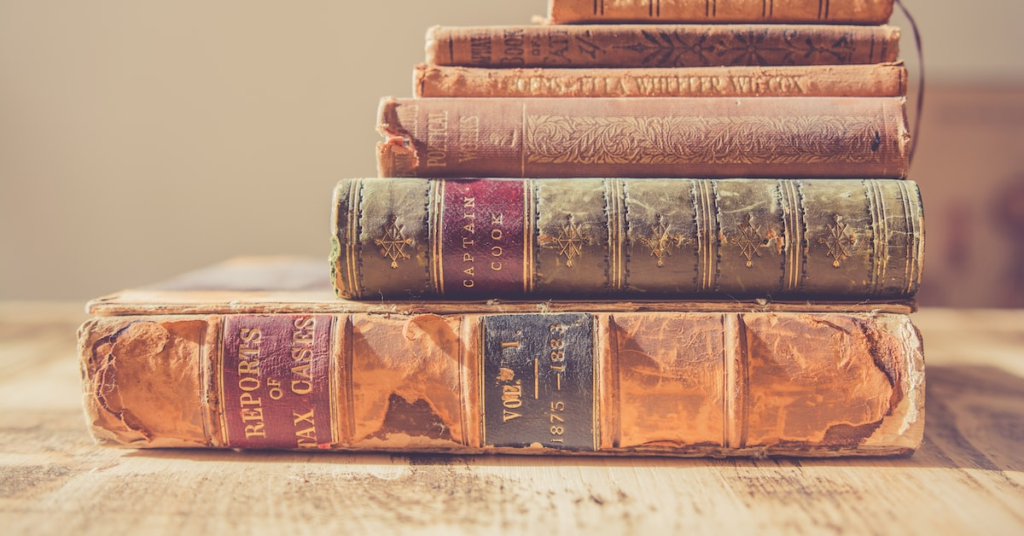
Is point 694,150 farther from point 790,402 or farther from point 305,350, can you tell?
point 305,350

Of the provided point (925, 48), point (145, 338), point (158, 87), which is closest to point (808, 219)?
point (145, 338)

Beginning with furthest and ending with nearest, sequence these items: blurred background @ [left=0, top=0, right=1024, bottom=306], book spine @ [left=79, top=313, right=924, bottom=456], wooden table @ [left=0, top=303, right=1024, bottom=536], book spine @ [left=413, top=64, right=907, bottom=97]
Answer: blurred background @ [left=0, top=0, right=1024, bottom=306], book spine @ [left=413, top=64, right=907, bottom=97], book spine @ [left=79, top=313, right=924, bottom=456], wooden table @ [left=0, top=303, right=1024, bottom=536]

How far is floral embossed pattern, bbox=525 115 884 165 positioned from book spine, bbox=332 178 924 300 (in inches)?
2.0

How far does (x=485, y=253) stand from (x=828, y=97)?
48 cm

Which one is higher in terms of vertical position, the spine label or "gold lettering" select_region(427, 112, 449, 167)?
"gold lettering" select_region(427, 112, 449, 167)

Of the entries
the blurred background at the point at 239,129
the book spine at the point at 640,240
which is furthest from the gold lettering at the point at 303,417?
the blurred background at the point at 239,129

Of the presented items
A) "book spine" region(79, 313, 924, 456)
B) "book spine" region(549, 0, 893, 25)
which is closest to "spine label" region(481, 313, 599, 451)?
"book spine" region(79, 313, 924, 456)

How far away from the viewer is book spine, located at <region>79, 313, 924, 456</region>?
77cm

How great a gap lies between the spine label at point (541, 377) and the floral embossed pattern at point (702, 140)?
0.68 feet

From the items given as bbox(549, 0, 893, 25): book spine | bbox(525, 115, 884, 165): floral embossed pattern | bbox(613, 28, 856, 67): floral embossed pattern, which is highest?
bbox(549, 0, 893, 25): book spine

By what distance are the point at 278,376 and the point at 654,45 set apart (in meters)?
0.63

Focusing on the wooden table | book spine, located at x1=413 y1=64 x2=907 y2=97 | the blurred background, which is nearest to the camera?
the wooden table

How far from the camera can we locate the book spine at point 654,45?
0.88 m

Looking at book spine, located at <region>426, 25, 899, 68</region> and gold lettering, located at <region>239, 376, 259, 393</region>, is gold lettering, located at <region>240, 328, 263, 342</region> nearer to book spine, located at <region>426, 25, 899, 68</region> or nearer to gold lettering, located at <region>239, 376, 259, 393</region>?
gold lettering, located at <region>239, 376, 259, 393</region>
